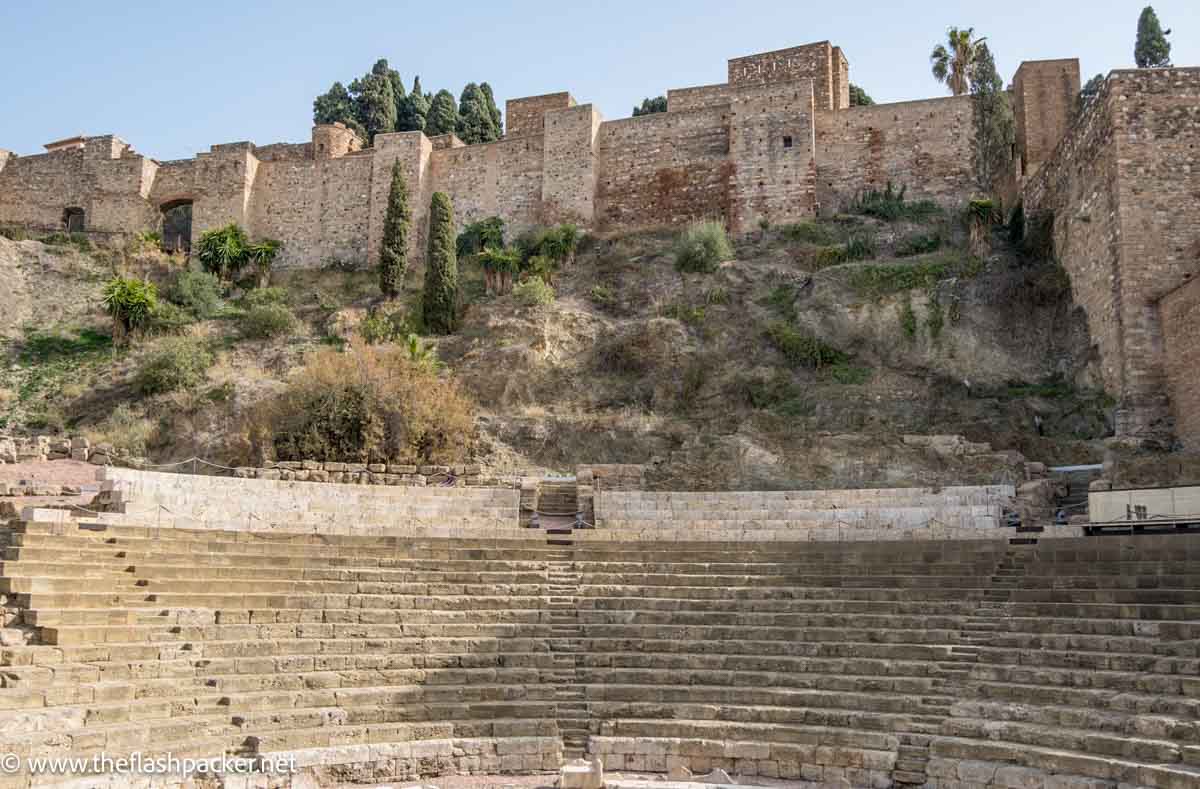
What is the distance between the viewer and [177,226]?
37.8m

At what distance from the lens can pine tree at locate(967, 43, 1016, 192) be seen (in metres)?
27.5

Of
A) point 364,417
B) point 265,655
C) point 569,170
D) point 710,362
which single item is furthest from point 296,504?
point 569,170

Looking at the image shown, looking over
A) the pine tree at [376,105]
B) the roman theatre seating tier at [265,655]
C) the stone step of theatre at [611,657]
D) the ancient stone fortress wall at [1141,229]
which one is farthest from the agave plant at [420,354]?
the pine tree at [376,105]

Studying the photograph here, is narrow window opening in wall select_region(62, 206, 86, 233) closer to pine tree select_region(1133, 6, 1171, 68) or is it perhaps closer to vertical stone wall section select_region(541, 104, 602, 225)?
vertical stone wall section select_region(541, 104, 602, 225)

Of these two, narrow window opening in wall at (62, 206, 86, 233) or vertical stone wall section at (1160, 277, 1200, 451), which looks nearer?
vertical stone wall section at (1160, 277, 1200, 451)

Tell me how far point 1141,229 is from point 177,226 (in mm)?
30581

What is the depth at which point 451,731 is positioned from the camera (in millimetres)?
10422

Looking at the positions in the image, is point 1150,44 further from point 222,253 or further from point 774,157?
point 222,253

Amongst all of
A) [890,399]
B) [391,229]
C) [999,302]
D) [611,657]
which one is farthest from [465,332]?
[611,657]

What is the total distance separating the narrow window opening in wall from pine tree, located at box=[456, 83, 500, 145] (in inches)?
540

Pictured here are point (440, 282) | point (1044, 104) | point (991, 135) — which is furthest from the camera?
point (991, 135)

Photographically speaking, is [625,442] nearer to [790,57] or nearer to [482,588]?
[482,588]

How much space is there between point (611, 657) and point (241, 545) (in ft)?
15.4

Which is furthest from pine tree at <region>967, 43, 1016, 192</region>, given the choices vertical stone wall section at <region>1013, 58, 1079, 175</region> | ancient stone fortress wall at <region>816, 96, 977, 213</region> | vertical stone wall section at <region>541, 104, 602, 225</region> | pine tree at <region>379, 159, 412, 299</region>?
pine tree at <region>379, 159, 412, 299</region>
